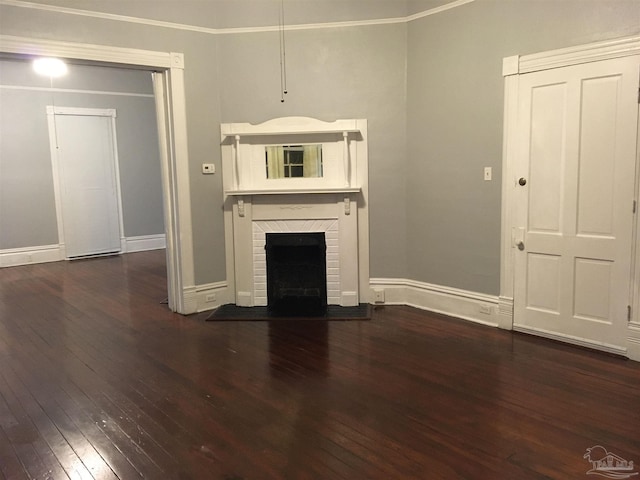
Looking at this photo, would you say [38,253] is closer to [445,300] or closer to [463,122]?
[445,300]

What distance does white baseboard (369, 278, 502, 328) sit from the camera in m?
4.20

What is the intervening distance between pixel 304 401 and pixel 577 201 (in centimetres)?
243

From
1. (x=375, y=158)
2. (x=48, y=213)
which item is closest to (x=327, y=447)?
(x=375, y=158)

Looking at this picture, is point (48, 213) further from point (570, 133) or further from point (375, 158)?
point (570, 133)

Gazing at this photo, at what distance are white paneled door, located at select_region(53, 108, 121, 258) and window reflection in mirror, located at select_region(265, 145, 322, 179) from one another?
4532 millimetres

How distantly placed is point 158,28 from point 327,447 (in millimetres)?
3797

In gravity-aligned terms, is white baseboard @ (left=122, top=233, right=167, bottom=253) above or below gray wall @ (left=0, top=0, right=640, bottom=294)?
below

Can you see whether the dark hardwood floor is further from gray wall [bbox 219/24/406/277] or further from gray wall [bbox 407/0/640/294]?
gray wall [bbox 219/24/406/277]

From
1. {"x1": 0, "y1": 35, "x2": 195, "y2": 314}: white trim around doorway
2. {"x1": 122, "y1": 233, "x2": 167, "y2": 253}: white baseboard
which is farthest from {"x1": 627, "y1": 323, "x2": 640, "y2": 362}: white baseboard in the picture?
{"x1": 122, "y1": 233, "x2": 167, "y2": 253}: white baseboard

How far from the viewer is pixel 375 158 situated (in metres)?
4.75

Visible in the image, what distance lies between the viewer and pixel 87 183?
26.1 feet

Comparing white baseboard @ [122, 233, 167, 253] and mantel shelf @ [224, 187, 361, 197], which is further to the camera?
white baseboard @ [122, 233, 167, 253]
